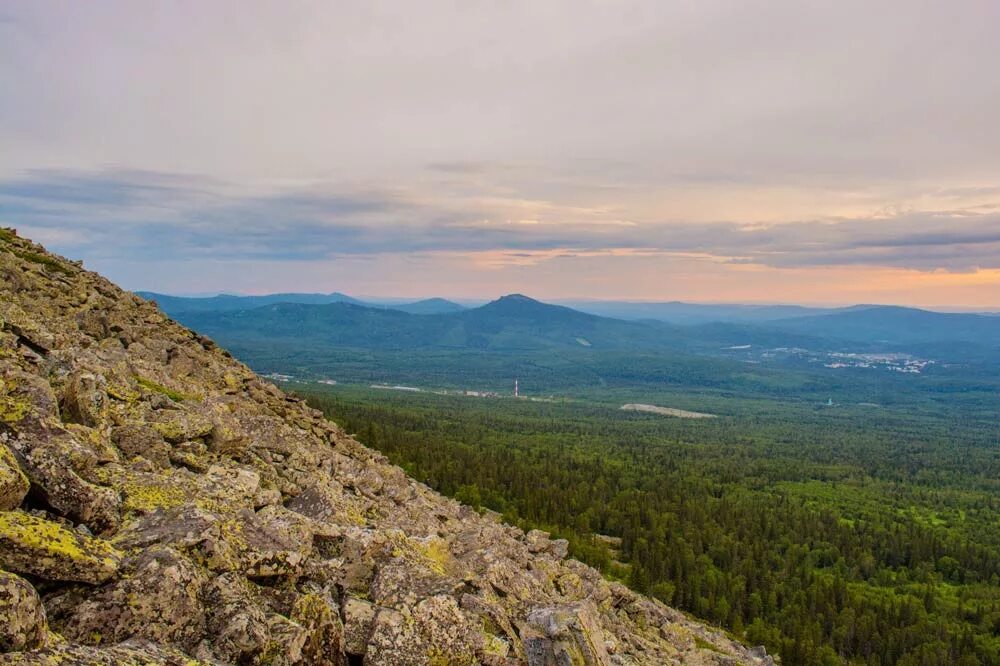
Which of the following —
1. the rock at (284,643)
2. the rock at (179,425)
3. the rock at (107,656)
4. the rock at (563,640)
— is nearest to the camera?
the rock at (107,656)

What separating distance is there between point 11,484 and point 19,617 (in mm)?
3698

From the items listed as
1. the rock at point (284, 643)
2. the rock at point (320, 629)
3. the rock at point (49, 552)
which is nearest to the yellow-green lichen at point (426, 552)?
the rock at point (320, 629)

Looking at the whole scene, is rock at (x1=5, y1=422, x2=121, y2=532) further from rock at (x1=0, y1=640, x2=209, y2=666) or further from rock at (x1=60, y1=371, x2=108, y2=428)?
rock at (x1=60, y1=371, x2=108, y2=428)

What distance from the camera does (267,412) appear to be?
48344 mm

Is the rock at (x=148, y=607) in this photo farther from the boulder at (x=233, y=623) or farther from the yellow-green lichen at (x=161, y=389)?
the yellow-green lichen at (x=161, y=389)

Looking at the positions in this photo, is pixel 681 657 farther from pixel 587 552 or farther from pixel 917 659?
pixel 917 659

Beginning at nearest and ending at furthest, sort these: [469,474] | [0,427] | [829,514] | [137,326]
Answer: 1. [0,427]
2. [137,326]
3. [469,474]
4. [829,514]

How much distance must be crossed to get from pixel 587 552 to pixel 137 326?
66604 millimetres

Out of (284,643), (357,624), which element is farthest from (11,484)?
(357,624)

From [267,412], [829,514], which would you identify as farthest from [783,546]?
[267,412]

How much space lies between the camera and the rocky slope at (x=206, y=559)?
39.4 ft

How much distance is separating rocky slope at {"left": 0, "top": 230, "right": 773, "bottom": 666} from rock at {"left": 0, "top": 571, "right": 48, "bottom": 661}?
0.02m

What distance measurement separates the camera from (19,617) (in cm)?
978

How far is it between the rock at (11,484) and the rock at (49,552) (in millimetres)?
365
